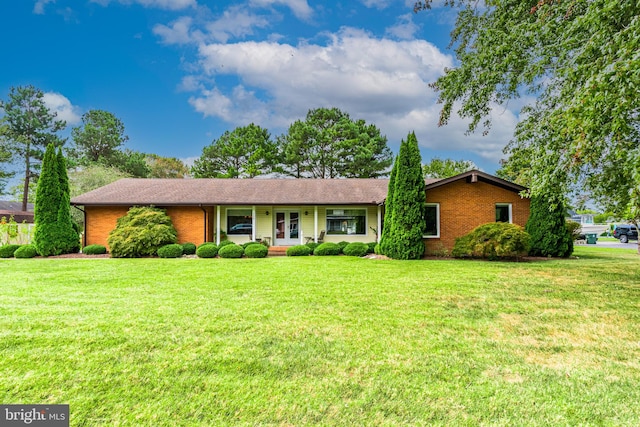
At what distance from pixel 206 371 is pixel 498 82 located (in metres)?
8.67

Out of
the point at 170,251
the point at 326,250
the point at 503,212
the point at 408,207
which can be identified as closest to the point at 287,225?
the point at 326,250

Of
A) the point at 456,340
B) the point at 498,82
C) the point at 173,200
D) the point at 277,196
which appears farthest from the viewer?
the point at 277,196

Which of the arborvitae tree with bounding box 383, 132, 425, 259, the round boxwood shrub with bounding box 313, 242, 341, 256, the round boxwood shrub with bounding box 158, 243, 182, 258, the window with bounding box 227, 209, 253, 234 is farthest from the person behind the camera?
the window with bounding box 227, 209, 253, 234

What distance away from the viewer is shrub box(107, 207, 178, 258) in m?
12.8

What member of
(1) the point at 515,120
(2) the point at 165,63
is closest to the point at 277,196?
(2) the point at 165,63

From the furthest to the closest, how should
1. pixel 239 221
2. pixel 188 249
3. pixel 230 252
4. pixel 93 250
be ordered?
pixel 239 221, pixel 188 249, pixel 93 250, pixel 230 252

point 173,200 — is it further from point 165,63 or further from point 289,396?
point 289,396

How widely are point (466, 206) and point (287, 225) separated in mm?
8765

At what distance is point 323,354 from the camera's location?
10.9 feet

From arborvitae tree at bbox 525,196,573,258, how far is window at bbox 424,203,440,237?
365 cm

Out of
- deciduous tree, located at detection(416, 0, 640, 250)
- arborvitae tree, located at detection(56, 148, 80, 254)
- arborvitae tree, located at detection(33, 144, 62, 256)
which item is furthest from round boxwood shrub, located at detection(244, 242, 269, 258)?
deciduous tree, located at detection(416, 0, 640, 250)

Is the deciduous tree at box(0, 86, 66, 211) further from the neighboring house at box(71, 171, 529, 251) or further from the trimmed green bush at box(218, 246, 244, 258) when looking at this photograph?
the trimmed green bush at box(218, 246, 244, 258)

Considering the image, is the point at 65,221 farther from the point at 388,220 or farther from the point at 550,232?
the point at 550,232

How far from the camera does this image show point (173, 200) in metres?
15.3
